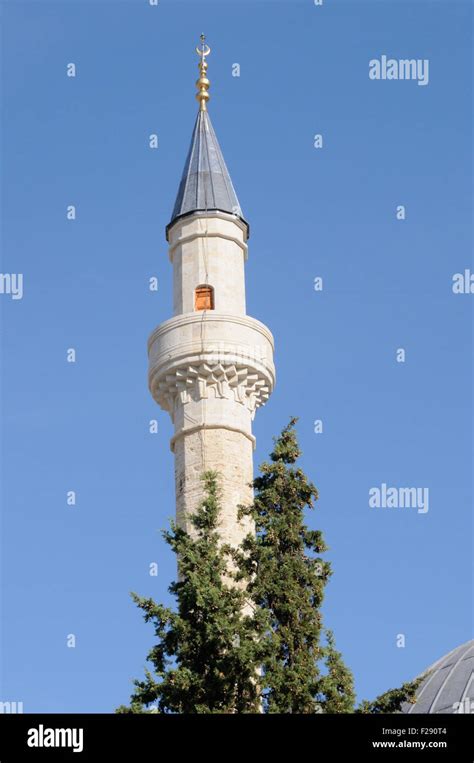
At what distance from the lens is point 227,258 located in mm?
25859

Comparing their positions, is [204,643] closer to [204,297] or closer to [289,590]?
[289,590]

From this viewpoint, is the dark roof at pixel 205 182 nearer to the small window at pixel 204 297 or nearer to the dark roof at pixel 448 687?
the small window at pixel 204 297

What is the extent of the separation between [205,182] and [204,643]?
38.8ft

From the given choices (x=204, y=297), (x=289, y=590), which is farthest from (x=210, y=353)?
(x=289, y=590)

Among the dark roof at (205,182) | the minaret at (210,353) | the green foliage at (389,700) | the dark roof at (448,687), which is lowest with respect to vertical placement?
the green foliage at (389,700)

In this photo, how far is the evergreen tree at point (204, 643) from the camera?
55.0 ft

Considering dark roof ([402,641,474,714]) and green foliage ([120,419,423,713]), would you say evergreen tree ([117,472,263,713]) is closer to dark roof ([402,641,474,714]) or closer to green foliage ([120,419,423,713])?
green foliage ([120,419,423,713])

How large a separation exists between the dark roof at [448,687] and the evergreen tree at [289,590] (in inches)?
258

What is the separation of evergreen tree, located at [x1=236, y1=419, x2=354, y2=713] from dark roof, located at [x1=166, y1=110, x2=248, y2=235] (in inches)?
303

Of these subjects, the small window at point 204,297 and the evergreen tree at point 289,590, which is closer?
the evergreen tree at point 289,590

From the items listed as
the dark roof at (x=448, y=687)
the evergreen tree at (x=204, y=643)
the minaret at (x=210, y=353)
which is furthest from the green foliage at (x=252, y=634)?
the dark roof at (x=448, y=687)

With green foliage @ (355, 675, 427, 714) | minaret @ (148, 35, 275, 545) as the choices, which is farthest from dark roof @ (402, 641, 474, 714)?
green foliage @ (355, 675, 427, 714)

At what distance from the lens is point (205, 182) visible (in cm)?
2689
